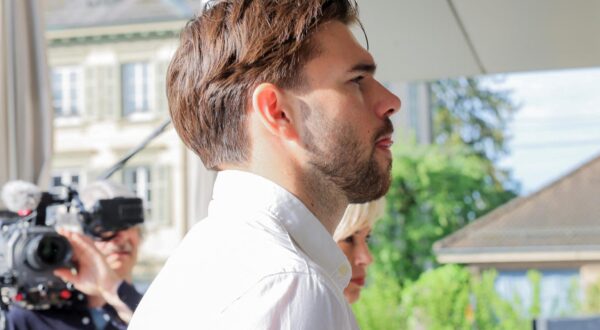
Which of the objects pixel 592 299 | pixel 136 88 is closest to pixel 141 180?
pixel 136 88

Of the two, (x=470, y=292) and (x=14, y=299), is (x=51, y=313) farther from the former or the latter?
(x=470, y=292)

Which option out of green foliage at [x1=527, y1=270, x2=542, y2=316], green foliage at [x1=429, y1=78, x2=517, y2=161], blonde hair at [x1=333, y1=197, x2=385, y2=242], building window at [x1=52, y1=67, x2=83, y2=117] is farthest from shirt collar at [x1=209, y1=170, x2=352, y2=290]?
green foliage at [x1=429, y1=78, x2=517, y2=161]

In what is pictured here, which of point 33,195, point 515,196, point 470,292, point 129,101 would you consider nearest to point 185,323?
point 33,195

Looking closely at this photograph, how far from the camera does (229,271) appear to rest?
0.74 m

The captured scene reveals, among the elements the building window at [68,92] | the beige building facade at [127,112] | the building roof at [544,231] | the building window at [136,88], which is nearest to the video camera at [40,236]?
the beige building facade at [127,112]

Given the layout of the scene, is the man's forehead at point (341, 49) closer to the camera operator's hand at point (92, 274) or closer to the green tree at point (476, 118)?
the camera operator's hand at point (92, 274)

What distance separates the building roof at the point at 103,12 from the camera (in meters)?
18.2

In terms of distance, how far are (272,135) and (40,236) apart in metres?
1.26

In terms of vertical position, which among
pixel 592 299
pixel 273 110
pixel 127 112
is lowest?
pixel 592 299

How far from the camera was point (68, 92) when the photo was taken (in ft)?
75.7

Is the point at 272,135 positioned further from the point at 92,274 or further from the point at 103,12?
the point at 103,12

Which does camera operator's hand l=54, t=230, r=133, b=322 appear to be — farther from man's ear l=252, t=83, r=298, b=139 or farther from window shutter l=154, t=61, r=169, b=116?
window shutter l=154, t=61, r=169, b=116

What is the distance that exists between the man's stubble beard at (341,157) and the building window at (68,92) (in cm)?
2254

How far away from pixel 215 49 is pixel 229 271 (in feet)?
0.71
